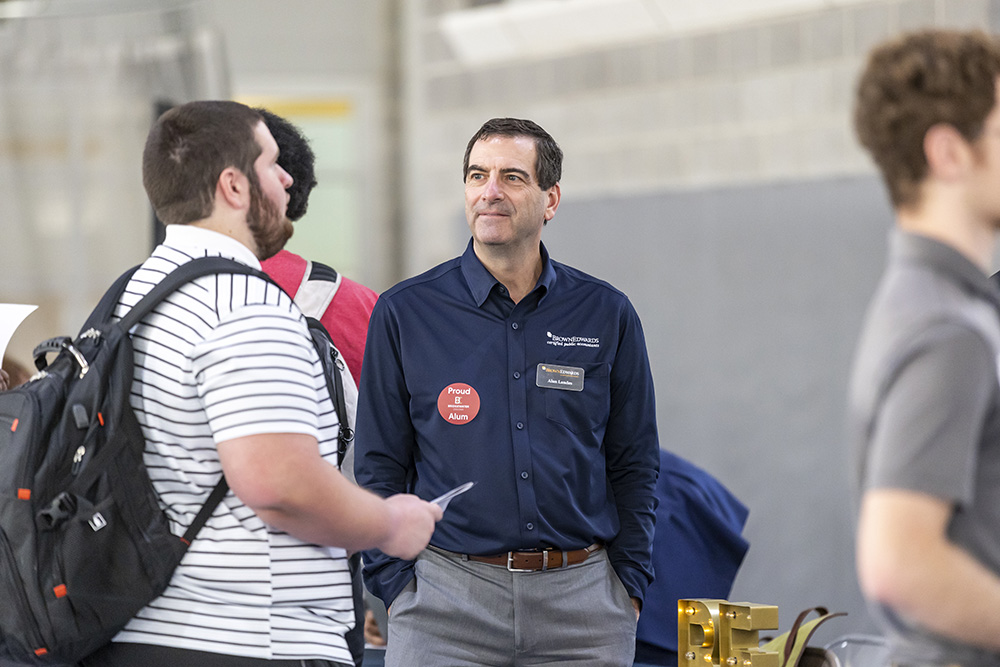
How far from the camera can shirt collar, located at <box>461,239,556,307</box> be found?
7.19 ft

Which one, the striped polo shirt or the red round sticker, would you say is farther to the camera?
the red round sticker

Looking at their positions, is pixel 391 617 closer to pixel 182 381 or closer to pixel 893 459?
pixel 182 381

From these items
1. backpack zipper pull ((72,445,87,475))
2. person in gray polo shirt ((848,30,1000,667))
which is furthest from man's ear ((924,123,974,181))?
→ backpack zipper pull ((72,445,87,475))

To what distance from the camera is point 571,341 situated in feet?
7.14

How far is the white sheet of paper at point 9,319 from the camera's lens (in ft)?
5.81

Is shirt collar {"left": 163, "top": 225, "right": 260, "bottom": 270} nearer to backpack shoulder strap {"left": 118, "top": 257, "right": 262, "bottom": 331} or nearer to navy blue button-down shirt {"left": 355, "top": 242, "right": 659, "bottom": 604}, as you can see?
backpack shoulder strap {"left": 118, "top": 257, "right": 262, "bottom": 331}

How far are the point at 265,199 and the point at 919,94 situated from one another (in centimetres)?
86

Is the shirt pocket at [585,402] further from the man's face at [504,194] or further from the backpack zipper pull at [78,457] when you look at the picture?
the backpack zipper pull at [78,457]

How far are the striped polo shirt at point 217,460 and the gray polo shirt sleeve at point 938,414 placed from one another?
704 mm

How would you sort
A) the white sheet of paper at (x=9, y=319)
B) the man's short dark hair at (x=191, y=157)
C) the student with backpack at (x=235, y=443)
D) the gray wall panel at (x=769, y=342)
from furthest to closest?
1. the gray wall panel at (x=769, y=342)
2. the white sheet of paper at (x=9, y=319)
3. the man's short dark hair at (x=191, y=157)
4. the student with backpack at (x=235, y=443)

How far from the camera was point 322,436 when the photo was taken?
1.51m

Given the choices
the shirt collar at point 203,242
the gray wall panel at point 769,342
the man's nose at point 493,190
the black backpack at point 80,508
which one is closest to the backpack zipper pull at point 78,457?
the black backpack at point 80,508

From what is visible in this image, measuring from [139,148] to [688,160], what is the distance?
2.48 metres

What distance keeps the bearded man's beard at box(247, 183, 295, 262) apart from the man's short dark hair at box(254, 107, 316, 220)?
64 centimetres
